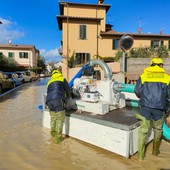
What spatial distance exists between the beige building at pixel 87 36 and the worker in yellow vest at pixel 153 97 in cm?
1706

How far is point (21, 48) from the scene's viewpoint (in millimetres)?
42156

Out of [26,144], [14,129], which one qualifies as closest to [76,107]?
[26,144]

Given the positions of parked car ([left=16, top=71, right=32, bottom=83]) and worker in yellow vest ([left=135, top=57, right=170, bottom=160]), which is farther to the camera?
parked car ([left=16, top=71, right=32, bottom=83])

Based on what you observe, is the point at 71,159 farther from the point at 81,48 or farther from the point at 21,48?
the point at 21,48

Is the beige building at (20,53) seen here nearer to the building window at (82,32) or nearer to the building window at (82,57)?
the building window at (82,57)

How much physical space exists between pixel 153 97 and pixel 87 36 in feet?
62.9

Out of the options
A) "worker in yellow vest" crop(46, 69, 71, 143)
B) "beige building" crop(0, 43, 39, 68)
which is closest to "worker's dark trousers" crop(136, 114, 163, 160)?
"worker in yellow vest" crop(46, 69, 71, 143)

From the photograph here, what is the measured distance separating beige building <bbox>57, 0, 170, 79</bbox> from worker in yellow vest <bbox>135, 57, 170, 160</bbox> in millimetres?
17059

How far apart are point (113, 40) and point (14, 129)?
18.6 metres

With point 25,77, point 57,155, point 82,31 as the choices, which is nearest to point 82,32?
point 82,31

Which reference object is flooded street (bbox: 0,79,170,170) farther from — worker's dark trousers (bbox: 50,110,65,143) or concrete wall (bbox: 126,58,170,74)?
concrete wall (bbox: 126,58,170,74)

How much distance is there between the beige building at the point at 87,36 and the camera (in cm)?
2125

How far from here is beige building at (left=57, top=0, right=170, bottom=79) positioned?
69.7 feet

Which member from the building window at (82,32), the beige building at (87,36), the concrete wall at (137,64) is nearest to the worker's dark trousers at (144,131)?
the concrete wall at (137,64)
